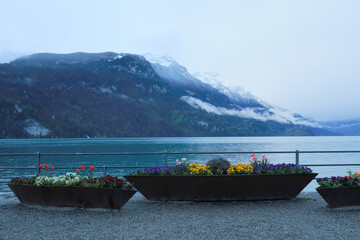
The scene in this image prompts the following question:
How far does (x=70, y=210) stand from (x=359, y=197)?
24.2 ft

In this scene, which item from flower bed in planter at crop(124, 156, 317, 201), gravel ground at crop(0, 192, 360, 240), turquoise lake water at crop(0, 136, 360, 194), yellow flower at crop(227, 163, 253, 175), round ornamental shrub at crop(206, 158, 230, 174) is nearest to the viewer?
gravel ground at crop(0, 192, 360, 240)

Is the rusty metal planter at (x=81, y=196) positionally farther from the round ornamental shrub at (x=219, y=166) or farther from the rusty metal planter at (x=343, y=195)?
the rusty metal planter at (x=343, y=195)

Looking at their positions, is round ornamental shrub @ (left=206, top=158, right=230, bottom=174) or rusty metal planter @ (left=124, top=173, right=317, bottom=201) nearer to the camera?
rusty metal planter @ (left=124, top=173, right=317, bottom=201)

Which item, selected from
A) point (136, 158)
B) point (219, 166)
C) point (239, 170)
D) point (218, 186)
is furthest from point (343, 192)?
point (136, 158)

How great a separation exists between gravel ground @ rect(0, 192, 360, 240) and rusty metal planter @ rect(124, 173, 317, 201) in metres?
0.20

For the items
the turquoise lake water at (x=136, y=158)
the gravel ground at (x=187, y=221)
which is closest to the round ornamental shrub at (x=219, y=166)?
the gravel ground at (x=187, y=221)

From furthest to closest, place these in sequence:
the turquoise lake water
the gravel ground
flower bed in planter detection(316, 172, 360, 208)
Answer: the turquoise lake water
flower bed in planter detection(316, 172, 360, 208)
the gravel ground

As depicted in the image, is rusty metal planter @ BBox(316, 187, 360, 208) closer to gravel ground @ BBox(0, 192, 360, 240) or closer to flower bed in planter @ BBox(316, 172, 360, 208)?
flower bed in planter @ BBox(316, 172, 360, 208)

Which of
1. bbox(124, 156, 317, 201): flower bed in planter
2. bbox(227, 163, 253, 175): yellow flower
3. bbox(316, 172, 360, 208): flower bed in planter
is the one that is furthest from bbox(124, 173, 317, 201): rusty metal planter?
bbox(316, 172, 360, 208): flower bed in planter

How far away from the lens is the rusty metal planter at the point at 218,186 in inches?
401

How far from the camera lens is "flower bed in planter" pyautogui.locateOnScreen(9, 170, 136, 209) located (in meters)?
9.48

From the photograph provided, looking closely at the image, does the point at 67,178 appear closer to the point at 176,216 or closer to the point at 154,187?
the point at 154,187

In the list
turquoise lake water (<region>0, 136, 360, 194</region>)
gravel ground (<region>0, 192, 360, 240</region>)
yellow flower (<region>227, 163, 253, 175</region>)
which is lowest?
turquoise lake water (<region>0, 136, 360, 194</region>)

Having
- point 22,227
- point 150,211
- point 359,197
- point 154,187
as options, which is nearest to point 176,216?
point 150,211
